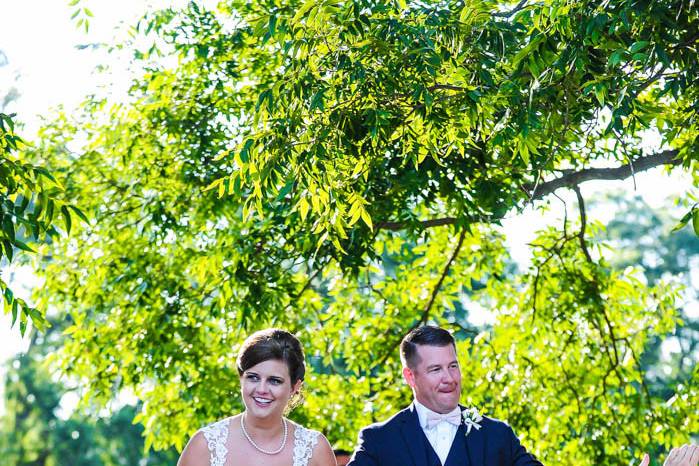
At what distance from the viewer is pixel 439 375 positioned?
17.1ft

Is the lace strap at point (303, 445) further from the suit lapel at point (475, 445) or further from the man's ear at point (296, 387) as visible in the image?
the suit lapel at point (475, 445)

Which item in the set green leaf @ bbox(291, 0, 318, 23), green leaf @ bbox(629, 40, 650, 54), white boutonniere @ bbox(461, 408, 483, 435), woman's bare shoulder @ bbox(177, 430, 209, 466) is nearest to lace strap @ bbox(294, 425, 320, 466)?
woman's bare shoulder @ bbox(177, 430, 209, 466)

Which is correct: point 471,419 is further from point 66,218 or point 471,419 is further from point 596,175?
point 596,175

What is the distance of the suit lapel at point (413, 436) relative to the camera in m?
5.30

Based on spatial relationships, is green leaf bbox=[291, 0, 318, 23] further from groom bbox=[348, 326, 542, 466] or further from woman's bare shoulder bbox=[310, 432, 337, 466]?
woman's bare shoulder bbox=[310, 432, 337, 466]

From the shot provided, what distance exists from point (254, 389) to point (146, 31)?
18.6ft

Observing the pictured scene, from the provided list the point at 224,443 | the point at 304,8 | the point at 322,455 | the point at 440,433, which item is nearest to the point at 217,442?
the point at 224,443

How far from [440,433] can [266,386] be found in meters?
0.93

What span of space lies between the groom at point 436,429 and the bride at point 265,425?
2.00ft

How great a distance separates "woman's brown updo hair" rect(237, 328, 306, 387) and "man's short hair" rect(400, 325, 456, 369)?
73 centimetres

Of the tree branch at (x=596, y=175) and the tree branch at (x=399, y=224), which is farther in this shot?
the tree branch at (x=399, y=224)

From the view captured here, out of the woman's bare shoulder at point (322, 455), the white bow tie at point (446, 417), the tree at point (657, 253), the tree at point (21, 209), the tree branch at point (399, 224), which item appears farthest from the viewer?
the tree at point (657, 253)

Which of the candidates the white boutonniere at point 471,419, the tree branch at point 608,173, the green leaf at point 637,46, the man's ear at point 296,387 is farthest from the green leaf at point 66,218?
the tree branch at point 608,173

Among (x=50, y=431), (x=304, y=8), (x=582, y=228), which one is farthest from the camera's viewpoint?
(x=50, y=431)
